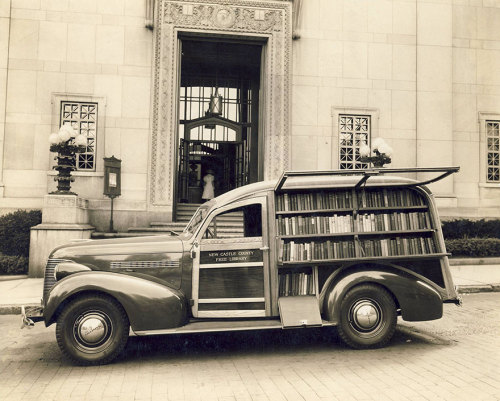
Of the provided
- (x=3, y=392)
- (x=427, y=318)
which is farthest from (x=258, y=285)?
(x=3, y=392)

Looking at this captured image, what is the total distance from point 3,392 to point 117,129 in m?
11.5

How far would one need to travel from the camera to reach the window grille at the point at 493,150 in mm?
17703

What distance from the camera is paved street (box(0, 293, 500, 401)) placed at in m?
4.47

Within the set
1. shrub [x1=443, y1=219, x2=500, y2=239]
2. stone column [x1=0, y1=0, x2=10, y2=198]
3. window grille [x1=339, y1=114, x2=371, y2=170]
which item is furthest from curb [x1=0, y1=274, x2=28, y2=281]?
shrub [x1=443, y1=219, x2=500, y2=239]

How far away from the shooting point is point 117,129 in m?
15.1

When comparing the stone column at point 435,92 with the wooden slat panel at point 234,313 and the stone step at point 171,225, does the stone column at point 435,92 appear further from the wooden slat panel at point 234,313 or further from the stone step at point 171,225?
the wooden slat panel at point 234,313

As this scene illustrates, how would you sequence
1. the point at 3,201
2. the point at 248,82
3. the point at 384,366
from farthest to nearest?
the point at 248,82 → the point at 3,201 → the point at 384,366

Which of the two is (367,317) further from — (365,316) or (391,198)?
(391,198)

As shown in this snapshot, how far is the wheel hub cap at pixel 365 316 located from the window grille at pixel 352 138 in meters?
10.9

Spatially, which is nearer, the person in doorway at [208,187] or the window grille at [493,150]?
the window grille at [493,150]

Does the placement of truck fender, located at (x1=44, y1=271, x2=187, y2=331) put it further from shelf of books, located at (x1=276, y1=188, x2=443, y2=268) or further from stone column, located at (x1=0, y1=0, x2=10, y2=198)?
stone column, located at (x1=0, y1=0, x2=10, y2=198)

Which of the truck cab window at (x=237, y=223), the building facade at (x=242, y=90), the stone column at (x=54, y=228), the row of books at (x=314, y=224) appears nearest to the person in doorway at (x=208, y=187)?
the building facade at (x=242, y=90)

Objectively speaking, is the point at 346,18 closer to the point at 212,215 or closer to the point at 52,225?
the point at 52,225

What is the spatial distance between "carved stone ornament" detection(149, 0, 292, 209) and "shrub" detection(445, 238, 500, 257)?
5.92 m
